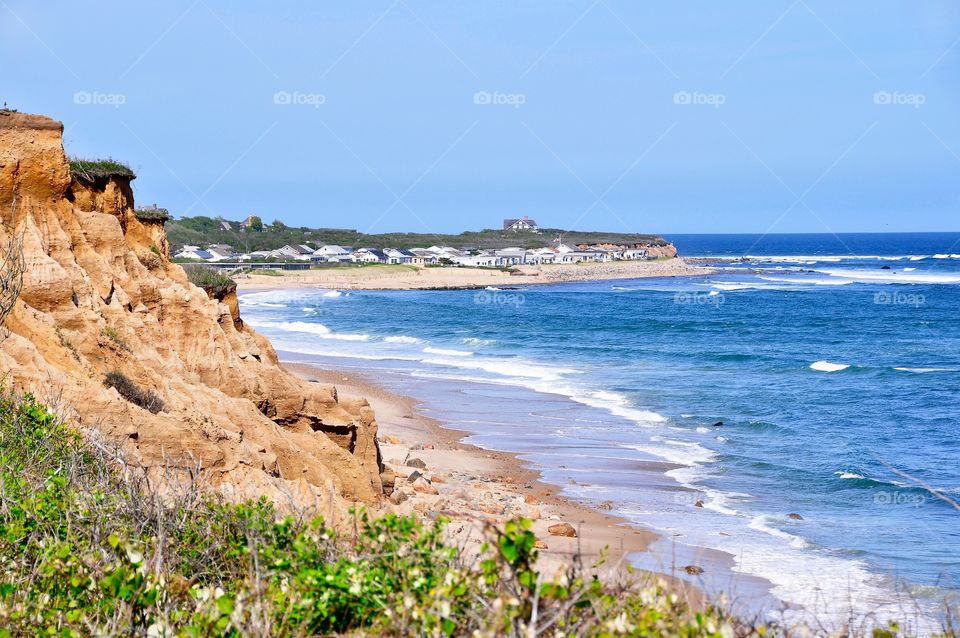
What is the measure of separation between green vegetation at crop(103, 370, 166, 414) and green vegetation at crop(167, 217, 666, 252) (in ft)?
396

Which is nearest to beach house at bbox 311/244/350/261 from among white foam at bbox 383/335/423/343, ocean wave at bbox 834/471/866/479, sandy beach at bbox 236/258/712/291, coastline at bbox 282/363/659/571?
sandy beach at bbox 236/258/712/291

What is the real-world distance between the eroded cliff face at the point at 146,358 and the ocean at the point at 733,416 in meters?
5.04

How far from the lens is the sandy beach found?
103312 mm

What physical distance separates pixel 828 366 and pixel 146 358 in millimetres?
31371

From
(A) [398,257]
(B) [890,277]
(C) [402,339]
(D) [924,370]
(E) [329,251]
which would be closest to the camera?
(D) [924,370]

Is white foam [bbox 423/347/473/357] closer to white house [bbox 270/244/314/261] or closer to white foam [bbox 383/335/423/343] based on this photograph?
white foam [bbox 383/335/423/343]

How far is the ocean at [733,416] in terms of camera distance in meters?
15.0

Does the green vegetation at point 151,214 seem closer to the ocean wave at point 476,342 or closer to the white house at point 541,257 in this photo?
the ocean wave at point 476,342

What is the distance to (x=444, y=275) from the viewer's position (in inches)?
4628

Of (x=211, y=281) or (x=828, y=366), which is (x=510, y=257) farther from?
(x=211, y=281)

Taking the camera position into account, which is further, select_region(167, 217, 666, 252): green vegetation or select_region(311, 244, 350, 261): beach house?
select_region(167, 217, 666, 252): green vegetation

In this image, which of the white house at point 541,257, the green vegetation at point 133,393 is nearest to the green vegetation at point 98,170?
the green vegetation at point 133,393

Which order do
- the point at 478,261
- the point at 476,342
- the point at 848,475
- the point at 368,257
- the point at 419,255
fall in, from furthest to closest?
the point at 419,255, the point at 478,261, the point at 368,257, the point at 476,342, the point at 848,475

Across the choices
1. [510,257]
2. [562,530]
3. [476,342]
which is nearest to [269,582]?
[562,530]
